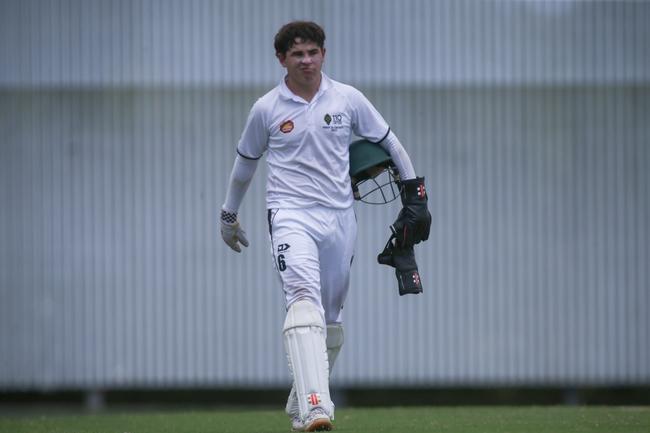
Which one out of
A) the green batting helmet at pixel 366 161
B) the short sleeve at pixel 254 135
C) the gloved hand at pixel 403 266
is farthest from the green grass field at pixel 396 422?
the short sleeve at pixel 254 135

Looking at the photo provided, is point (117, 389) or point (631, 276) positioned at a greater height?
point (631, 276)

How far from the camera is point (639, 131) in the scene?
14609 mm

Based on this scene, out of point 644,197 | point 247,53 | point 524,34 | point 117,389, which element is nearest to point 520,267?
point 644,197

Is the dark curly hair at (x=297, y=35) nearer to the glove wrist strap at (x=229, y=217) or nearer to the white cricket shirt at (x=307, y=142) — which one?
the white cricket shirt at (x=307, y=142)

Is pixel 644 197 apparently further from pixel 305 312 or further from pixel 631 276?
pixel 305 312

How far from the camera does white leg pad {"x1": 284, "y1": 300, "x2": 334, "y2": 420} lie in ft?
21.6

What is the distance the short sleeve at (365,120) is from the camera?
7.45 meters

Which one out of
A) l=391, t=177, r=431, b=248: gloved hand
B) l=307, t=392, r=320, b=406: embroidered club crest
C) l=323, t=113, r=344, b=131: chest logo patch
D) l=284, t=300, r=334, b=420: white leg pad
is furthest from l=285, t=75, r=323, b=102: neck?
l=307, t=392, r=320, b=406: embroidered club crest

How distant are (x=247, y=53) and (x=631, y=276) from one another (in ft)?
16.8

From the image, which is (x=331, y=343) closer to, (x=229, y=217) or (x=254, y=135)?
(x=229, y=217)

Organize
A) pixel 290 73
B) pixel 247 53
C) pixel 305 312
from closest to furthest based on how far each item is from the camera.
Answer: pixel 305 312 < pixel 290 73 < pixel 247 53

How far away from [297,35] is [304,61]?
0.52 ft

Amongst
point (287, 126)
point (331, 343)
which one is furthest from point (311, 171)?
point (331, 343)

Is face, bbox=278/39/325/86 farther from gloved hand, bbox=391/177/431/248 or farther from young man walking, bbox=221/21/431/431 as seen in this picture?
gloved hand, bbox=391/177/431/248
